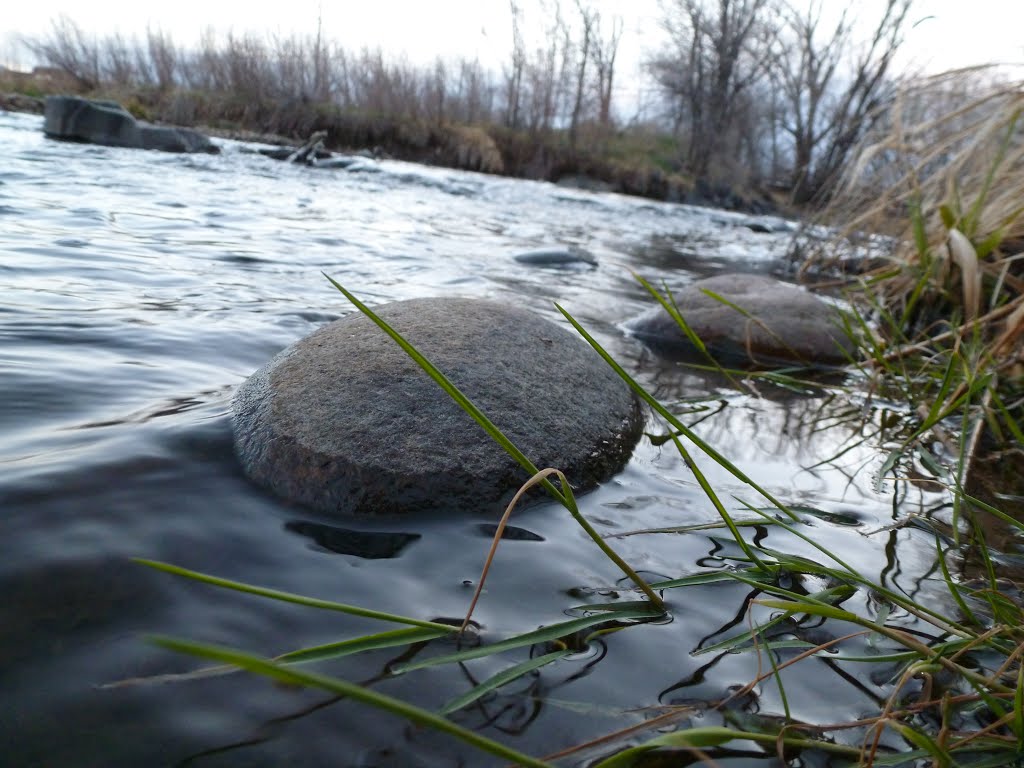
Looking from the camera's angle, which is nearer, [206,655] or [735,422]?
[206,655]

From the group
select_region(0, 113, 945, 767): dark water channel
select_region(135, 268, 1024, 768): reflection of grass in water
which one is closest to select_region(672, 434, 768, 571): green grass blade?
select_region(135, 268, 1024, 768): reflection of grass in water

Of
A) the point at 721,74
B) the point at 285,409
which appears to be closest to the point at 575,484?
the point at 285,409

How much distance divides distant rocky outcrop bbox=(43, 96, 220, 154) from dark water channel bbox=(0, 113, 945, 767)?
8871 mm

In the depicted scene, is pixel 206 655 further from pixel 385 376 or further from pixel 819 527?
pixel 819 527

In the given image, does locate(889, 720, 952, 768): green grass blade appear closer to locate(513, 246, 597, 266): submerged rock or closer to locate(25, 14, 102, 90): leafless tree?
locate(513, 246, 597, 266): submerged rock

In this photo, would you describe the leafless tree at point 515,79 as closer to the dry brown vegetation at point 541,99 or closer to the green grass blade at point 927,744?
the dry brown vegetation at point 541,99

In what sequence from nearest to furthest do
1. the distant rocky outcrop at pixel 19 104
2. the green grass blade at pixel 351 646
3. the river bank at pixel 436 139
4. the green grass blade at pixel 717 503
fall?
the green grass blade at pixel 351 646, the green grass blade at pixel 717 503, the distant rocky outcrop at pixel 19 104, the river bank at pixel 436 139

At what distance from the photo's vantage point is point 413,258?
4844mm

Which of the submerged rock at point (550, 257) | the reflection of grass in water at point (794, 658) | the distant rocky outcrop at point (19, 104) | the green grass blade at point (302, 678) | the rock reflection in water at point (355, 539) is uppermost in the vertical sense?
the distant rocky outcrop at point (19, 104)

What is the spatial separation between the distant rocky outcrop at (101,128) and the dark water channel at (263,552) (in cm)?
887

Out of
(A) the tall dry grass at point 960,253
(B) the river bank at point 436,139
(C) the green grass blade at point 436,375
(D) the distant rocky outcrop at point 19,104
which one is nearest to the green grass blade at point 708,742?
(C) the green grass blade at point 436,375

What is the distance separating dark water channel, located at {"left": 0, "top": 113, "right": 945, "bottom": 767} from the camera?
833 millimetres

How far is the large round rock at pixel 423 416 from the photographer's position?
1.42 m

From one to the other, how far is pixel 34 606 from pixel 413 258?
406 centimetres
